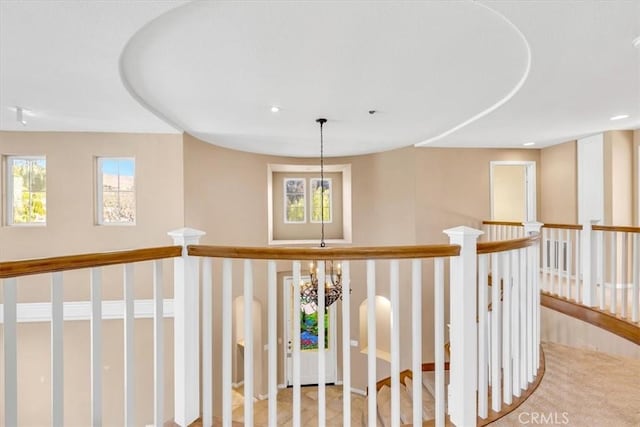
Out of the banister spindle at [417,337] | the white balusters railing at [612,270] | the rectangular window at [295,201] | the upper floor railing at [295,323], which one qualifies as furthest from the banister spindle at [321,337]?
the rectangular window at [295,201]

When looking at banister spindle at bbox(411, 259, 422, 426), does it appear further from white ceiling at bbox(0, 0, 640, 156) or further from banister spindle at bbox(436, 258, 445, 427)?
white ceiling at bbox(0, 0, 640, 156)

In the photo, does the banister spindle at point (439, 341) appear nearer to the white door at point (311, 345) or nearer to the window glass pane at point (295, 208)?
the white door at point (311, 345)

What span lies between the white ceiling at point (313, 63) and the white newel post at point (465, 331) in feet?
4.20

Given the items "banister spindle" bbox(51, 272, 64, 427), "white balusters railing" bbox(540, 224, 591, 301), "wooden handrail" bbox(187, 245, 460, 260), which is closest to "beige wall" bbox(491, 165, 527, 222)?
"white balusters railing" bbox(540, 224, 591, 301)

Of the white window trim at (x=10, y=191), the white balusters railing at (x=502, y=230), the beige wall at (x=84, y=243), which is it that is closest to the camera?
the beige wall at (x=84, y=243)

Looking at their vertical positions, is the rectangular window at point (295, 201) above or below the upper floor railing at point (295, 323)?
above

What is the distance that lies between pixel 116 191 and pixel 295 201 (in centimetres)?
371

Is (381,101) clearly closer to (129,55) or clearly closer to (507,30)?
(507,30)

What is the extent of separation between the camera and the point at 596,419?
188cm

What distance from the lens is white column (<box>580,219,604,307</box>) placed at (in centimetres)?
355

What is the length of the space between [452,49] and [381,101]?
108cm

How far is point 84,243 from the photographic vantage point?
13.6 ft

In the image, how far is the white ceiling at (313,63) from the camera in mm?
1782

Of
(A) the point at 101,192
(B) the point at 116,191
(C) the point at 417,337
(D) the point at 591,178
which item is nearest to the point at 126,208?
(B) the point at 116,191
